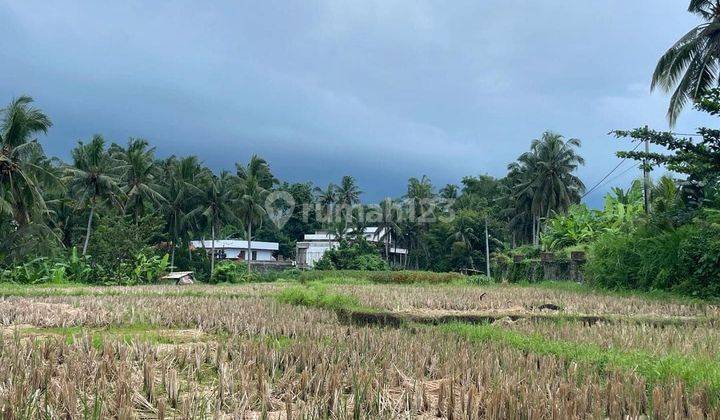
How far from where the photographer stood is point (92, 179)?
30.6 metres

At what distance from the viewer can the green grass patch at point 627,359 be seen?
13.1 ft

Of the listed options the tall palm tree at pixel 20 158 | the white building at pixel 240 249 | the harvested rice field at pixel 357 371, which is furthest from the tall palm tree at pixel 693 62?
the white building at pixel 240 249

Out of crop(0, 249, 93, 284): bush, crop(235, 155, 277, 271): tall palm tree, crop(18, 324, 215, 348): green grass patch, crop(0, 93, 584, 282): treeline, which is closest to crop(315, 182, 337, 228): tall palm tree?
crop(0, 93, 584, 282): treeline

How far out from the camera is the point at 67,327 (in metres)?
7.18

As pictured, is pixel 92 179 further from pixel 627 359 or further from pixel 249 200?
pixel 627 359

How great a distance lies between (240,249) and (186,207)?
15.4 meters

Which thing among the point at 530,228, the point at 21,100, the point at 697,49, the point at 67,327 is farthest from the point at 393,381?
the point at 530,228

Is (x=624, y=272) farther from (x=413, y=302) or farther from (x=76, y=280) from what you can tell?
(x=76, y=280)

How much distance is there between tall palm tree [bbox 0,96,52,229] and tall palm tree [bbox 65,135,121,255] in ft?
→ 24.4

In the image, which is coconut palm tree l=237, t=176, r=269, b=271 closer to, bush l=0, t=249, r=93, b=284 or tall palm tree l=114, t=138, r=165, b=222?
tall palm tree l=114, t=138, r=165, b=222

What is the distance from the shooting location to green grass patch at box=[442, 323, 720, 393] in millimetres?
3982

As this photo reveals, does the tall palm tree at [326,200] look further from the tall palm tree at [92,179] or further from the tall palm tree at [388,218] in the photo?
the tall palm tree at [92,179]

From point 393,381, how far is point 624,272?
11.7 meters

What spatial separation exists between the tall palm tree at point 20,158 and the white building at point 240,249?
29367 mm
